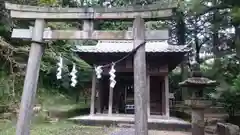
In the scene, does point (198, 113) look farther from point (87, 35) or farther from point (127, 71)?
point (87, 35)

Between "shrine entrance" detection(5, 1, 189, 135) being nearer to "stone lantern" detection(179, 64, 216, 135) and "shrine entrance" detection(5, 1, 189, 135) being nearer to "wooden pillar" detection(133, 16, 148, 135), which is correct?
"wooden pillar" detection(133, 16, 148, 135)

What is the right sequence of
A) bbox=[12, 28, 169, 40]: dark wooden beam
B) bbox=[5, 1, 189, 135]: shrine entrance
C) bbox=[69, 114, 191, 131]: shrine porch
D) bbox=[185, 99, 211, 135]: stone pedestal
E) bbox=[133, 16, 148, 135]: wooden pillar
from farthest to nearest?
bbox=[69, 114, 191, 131]: shrine porch
bbox=[185, 99, 211, 135]: stone pedestal
bbox=[12, 28, 169, 40]: dark wooden beam
bbox=[5, 1, 189, 135]: shrine entrance
bbox=[133, 16, 148, 135]: wooden pillar

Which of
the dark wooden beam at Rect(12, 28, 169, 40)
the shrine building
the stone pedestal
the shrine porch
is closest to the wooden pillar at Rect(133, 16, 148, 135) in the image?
the dark wooden beam at Rect(12, 28, 169, 40)

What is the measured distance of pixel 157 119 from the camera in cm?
1087

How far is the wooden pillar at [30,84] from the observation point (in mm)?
4527

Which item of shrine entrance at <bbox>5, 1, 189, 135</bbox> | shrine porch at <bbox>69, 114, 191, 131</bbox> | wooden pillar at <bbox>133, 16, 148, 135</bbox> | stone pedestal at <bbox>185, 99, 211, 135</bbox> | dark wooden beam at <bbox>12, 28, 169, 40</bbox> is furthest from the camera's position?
shrine porch at <bbox>69, 114, 191, 131</bbox>

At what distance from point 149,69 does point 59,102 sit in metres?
5.97

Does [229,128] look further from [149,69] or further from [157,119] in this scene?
[149,69]

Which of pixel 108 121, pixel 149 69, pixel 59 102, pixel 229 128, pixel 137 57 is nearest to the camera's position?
pixel 137 57

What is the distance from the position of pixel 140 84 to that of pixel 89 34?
1.35 metres

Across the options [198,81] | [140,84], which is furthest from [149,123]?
[140,84]

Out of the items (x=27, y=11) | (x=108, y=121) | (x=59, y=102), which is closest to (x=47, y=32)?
(x=27, y=11)

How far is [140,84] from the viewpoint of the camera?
445 centimetres

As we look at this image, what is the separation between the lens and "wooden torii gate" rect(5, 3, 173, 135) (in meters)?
4.46
